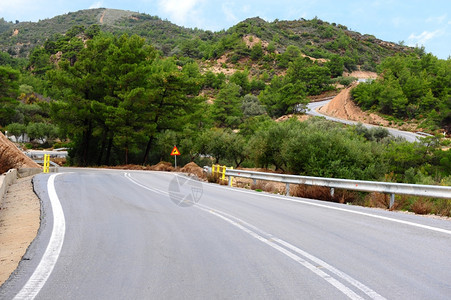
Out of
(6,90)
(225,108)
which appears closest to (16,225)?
(6,90)

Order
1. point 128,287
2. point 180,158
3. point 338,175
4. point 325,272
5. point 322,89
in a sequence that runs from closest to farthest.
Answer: point 128,287
point 325,272
point 338,175
point 180,158
point 322,89

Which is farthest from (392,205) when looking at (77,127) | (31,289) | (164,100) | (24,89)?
(24,89)

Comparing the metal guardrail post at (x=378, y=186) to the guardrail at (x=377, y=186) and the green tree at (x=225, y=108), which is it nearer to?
the guardrail at (x=377, y=186)

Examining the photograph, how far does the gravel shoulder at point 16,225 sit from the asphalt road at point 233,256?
8.7 inches

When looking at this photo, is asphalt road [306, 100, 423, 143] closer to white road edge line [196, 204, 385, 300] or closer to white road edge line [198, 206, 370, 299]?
white road edge line [196, 204, 385, 300]

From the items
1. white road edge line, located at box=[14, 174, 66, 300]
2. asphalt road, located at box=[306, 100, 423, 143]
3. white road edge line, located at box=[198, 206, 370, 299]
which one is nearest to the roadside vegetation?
asphalt road, located at box=[306, 100, 423, 143]

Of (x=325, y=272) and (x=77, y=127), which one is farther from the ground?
(x=77, y=127)

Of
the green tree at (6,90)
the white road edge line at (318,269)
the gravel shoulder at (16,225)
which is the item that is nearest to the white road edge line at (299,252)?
the white road edge line at (318,269)

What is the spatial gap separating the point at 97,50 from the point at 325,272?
43.5m

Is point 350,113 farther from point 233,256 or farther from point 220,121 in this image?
point 233,256

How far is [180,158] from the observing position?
44.4m

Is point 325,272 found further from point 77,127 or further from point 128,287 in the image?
point 77,127

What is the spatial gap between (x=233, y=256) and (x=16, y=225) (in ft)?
16.4

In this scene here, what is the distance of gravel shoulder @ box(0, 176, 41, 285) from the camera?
519 centimetres
